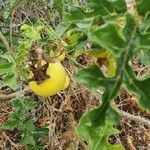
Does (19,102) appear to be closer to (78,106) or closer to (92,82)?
(78,106)

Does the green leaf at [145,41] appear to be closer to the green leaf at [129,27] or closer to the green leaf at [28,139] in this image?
the green leaf at [129,27]

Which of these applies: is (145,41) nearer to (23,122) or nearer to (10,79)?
(10,79)

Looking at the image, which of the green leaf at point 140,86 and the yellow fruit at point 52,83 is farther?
the yellow fruit at point 52,83

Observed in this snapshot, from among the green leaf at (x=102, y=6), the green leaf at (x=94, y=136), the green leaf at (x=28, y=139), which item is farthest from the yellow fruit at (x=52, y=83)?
the green leaf at (x=28, y=139)

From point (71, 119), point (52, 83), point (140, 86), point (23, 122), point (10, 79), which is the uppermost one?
point (140, 86)

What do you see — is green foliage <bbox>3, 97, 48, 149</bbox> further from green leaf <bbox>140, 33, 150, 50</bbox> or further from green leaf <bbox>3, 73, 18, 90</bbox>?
green leaf <bbox>140, 33, 150, 50</bbox>

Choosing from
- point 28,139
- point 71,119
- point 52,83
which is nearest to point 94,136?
point 52,83

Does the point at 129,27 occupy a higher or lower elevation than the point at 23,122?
higher

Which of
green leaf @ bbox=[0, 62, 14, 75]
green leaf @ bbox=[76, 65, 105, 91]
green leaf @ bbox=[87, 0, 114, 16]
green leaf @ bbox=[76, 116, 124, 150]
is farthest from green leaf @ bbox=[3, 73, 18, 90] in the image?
green leaf @ bbox=[76, 65, 105, 91]
